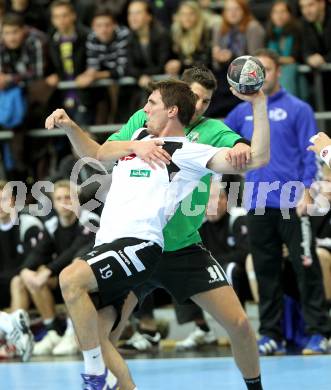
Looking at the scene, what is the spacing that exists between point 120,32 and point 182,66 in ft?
3.20

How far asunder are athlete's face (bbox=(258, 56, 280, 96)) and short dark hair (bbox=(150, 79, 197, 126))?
2.77m

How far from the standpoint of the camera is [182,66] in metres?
11.0

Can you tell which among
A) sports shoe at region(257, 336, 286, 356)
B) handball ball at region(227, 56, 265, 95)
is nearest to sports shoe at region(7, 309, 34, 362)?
sports shoe at region(257, 336, 286, 356)

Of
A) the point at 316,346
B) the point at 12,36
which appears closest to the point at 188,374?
the point at 316,346

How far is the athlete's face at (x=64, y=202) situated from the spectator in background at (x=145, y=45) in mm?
1662

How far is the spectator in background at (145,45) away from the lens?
11.1 m

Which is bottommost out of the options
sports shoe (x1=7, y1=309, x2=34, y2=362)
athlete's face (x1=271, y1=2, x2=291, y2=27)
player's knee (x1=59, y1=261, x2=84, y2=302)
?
sports shoe (x1=7, y1=309, x2=34, y2=362)

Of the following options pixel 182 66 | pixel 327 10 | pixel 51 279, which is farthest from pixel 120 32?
pixel 51 279

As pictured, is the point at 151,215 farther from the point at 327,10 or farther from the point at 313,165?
the point at 327,10

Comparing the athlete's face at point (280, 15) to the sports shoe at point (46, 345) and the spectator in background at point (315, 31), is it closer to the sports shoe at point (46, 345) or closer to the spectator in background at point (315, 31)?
the spectator in background at point (315, 31)

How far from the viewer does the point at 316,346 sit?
28.3 ft

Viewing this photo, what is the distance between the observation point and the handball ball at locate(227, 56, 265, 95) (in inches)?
212

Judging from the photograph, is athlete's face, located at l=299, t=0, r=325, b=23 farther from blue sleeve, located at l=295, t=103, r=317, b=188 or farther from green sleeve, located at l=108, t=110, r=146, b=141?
green sleeve, located at l=108, t=110, r=146, b=141

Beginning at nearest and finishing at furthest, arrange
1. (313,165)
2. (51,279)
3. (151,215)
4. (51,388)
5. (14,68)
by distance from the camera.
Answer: (151,215) < (51,388) < (313,165) < (51,279) < (14,68)
